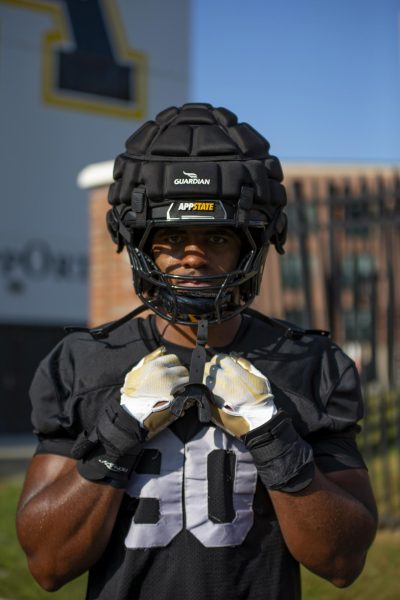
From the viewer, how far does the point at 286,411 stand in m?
2.25

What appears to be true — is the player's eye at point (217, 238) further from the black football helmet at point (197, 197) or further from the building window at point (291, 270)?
the building window at point (291, 270)

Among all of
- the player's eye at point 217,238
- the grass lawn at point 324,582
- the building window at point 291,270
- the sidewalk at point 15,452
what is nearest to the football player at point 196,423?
the player's eye at point 217,238

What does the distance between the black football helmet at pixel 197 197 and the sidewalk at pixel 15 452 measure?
29.6ft

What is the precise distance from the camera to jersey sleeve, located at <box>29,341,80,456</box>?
2.25 meters

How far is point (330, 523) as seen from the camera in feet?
7.04

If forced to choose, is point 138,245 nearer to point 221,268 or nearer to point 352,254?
point 221,268

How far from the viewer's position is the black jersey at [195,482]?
2.18 meters

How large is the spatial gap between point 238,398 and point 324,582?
3.66m

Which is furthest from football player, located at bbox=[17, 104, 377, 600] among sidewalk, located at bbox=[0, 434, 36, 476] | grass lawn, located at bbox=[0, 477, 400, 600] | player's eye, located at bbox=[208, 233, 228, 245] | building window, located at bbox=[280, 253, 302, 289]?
sidewalk, located at bbox=[0, 434, 36, 476]

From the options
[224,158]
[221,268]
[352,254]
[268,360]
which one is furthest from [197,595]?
[352,254]

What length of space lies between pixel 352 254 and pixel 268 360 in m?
4.60

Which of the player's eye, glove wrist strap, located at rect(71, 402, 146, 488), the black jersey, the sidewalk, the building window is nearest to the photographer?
glove wrist strap, located at rect(71, 402, 146, 488)

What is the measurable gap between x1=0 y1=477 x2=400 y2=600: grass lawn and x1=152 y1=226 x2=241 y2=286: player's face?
3.32 meters

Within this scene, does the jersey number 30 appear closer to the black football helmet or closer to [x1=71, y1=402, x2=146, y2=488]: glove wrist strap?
[x1=71, y1=402, x2=146, y2=488]: glove wrist strap
